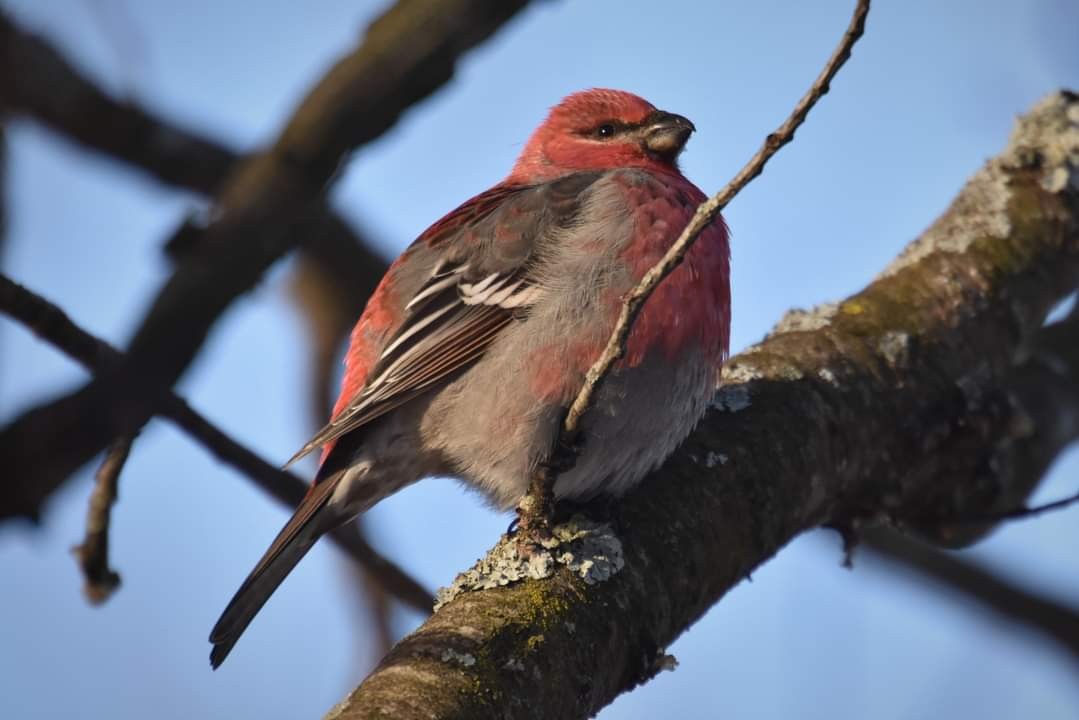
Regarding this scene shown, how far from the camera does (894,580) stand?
628 centimetres

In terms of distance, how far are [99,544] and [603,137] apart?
2751 millimetres

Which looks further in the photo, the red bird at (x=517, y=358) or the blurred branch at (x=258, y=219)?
the red bird at (x=517, y=358)

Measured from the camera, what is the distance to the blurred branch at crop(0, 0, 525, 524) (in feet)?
8.18

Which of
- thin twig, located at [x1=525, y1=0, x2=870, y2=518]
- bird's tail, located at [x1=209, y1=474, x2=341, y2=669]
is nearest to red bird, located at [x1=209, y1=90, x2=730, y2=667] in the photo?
bird's tail, located at [x1=209, y1=474, x2=341, y2=669]

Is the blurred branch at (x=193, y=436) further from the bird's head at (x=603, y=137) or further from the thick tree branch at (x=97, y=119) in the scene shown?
the bird's head at (x=603, y=137)

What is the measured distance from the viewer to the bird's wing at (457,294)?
13.3 ft

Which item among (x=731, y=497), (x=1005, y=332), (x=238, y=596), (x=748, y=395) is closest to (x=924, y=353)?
(x=1005, y=332)

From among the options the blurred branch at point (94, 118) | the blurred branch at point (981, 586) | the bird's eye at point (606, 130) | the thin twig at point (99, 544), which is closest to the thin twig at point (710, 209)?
the thin twig at point (99, 544)

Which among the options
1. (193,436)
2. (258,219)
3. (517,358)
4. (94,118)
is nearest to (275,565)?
(193,436)

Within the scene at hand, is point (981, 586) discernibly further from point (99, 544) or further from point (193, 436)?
point (99, 544)

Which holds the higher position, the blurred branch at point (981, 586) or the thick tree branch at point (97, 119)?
the thick tree branch at point (97, 119)

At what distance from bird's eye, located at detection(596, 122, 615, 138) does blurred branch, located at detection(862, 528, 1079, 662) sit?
94.8 inches

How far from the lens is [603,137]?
5.35 meters

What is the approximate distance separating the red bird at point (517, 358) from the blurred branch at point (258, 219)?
80cm
